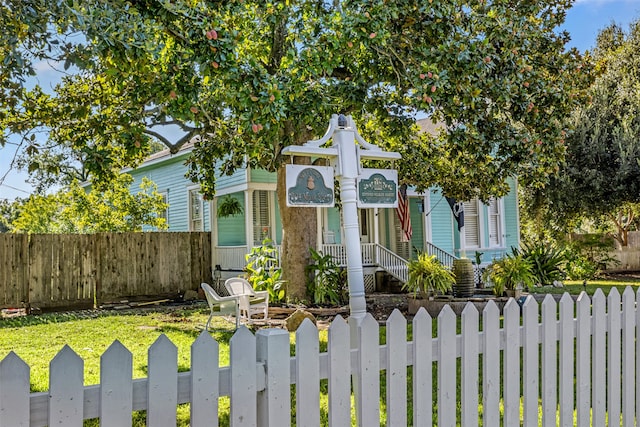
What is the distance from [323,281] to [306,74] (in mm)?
5284

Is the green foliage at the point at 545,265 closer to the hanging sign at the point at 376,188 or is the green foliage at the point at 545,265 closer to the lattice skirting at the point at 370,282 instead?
the lattice skirting at the point at 370,282

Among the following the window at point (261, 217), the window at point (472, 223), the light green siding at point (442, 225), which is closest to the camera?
the window at point (261, 217)

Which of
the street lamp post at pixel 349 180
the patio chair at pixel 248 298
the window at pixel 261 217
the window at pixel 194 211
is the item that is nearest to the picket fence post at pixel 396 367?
the street lamp post at pixel 349 180

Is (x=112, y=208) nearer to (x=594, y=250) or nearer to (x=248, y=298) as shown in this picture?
(x=248, y=298)

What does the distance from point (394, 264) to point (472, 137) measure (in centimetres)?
827

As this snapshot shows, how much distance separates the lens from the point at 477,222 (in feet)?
58.3

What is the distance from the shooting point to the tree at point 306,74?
5.06 m

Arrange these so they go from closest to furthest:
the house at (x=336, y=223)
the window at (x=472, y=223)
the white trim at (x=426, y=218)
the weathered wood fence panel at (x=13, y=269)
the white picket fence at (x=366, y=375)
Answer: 1. the white picket fence at (x=366, y=375)
2. the weathered wood fence panel at (x=13, y=269)
3. the house at (x=336, y=223)
4. the white trim at (x=426, y=218)
5. the window at (x=472, y=223)

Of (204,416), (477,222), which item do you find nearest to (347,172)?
(204,416)

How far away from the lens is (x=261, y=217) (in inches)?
621

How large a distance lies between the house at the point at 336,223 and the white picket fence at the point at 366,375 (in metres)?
10.8

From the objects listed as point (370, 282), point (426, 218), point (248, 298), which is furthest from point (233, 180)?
point (248, 298)

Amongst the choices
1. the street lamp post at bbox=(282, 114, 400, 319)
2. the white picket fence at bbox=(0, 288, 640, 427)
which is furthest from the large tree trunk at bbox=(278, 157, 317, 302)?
the white picket fence at bbox=(0, 288, 640, 427)

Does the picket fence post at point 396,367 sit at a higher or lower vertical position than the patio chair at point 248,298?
higher
